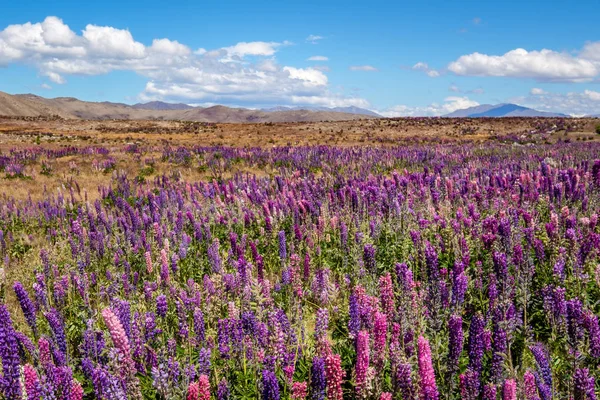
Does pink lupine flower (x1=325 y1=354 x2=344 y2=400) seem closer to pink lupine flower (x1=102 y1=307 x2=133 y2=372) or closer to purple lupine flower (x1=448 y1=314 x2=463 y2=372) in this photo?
purple lupine flower (x1=448 y1=314 x2=463 y2=372)

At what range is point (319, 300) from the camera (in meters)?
5.77

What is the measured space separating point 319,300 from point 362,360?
2937 millimetres

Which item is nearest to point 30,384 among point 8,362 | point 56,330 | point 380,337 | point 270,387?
point 8,362

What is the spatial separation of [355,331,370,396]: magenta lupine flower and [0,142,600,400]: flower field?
2 cm

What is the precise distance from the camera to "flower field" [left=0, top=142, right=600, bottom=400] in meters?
3.01

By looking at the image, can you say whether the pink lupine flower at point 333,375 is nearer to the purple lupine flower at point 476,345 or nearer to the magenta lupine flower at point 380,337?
the magenta lupine flower at point 380,337

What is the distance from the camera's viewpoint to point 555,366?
13.4 ft

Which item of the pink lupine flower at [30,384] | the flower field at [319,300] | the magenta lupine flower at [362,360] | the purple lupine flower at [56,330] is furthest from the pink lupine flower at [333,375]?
the purple lupine flower at [56,330]

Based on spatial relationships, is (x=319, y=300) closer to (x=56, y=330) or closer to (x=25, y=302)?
(x=56, y=330)

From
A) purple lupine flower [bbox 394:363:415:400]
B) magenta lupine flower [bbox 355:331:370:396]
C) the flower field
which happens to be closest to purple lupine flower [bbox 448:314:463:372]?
the flower field

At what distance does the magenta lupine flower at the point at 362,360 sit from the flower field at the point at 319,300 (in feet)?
0.06

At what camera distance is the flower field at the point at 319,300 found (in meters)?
3.01

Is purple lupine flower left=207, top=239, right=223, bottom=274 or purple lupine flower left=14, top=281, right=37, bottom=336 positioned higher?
purple lupine flower left=14, top=281, right=37, bottom=336

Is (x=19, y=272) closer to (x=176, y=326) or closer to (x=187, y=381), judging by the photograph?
(x=176, y=326)
